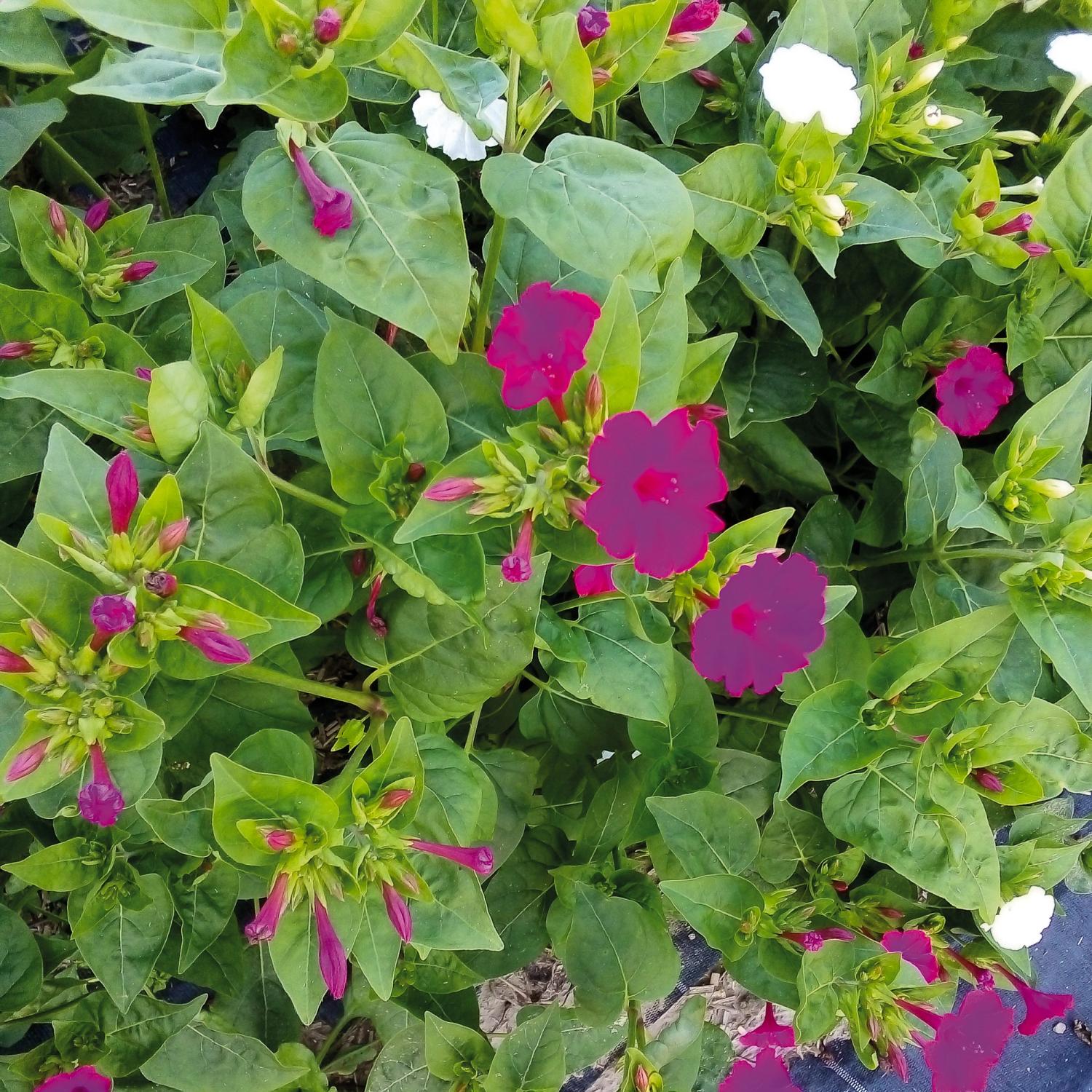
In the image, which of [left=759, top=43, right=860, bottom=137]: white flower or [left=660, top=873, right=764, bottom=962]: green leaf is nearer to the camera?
[left=759, top=43, right=860, bottom=137]: white flower

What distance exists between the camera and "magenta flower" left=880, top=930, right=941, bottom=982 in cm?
141

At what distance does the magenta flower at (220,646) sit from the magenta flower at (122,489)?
154 mm

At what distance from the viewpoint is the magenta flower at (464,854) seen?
3.84 feet

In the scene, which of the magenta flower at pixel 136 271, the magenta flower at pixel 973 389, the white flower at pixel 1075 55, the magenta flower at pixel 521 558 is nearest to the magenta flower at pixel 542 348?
the magenta flower at pixel 521 558

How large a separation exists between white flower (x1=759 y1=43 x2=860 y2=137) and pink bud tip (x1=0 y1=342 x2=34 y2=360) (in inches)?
45.2

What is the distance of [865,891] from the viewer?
1631 mm

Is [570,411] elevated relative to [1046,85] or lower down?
lower down

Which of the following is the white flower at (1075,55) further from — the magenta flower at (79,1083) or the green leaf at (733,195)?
the magenta flower at (79,1083)

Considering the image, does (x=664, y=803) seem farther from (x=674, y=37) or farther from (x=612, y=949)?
(x=674, y=37)

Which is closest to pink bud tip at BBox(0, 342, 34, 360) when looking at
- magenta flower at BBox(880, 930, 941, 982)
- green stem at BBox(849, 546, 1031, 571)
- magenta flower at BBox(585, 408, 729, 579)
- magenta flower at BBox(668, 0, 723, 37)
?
magenta flower at BBox(585, 408, 729, 579)

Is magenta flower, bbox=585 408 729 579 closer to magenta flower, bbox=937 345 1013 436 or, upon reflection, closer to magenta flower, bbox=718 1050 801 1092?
magenta flower, bbox=937 345 1013 436

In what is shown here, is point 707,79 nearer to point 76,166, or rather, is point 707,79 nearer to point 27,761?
point 76,166

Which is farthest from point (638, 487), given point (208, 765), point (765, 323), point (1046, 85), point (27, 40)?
point (1046, 85)

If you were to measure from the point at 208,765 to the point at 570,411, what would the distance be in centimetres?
79
